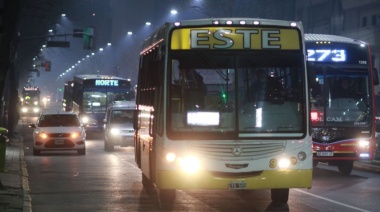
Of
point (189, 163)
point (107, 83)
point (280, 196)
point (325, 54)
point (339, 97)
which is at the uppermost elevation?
point (107, 83)

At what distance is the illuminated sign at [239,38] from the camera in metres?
15.9

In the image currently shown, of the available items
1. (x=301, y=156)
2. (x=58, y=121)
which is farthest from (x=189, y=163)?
(x=58, y=121)

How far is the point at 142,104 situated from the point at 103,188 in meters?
2.56

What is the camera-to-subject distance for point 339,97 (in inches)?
978

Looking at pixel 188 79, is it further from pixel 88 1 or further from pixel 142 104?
pixel 88 1

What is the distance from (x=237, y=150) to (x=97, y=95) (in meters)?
36.7

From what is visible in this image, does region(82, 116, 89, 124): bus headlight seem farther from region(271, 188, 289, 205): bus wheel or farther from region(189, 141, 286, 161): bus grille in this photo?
region(189, 141, 286, 161): bus grille

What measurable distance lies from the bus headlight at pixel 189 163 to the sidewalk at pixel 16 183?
2800mm

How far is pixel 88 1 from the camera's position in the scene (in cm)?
16725

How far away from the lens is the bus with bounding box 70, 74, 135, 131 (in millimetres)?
51469

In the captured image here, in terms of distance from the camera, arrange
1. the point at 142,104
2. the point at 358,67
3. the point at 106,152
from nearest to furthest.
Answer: the point at 142,104 < the point at 358,67 < the point at 106,152

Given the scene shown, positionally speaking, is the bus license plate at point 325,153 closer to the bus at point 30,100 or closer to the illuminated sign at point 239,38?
the illuminated sign at point 239,38

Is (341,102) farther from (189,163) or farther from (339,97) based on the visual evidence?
(189,163)

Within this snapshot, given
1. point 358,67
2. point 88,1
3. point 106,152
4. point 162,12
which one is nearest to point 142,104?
point 358,67
